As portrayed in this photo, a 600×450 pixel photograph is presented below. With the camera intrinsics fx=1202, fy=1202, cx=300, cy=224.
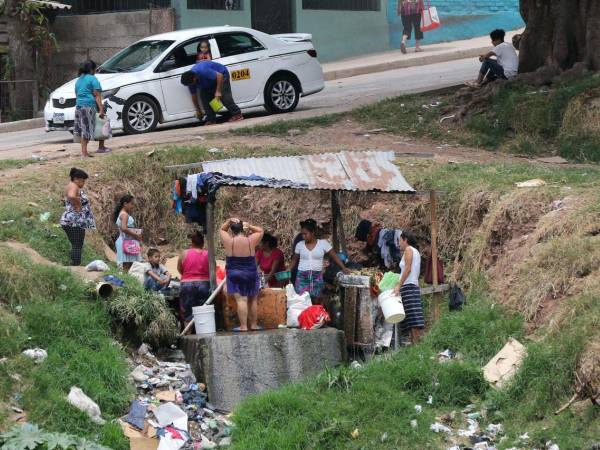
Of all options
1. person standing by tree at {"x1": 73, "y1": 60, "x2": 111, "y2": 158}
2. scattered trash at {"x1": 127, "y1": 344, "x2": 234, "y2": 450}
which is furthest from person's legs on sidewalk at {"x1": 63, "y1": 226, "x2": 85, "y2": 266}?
person standing by tree at {"x1": 73, "y1": 60, "x2": 111, "y2": 158}

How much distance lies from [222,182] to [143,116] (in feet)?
20.7

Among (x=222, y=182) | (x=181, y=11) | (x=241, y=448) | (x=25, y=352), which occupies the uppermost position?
(x=181, y=11)

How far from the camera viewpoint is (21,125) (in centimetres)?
2509

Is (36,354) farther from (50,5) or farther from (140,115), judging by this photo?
(50,5)

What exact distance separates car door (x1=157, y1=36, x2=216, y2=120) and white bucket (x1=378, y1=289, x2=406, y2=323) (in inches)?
288

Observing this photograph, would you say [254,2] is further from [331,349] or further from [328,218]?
[331,349]

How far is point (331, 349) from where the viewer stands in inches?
528

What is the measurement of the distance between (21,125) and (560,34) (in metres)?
11.5

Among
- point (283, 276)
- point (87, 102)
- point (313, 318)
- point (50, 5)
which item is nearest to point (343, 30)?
point (50, 5)

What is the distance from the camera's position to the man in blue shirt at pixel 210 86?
1919 cm

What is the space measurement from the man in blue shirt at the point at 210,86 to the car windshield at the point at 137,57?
0.82 meters

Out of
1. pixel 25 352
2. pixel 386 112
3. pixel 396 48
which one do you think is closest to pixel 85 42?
pixel 396 48

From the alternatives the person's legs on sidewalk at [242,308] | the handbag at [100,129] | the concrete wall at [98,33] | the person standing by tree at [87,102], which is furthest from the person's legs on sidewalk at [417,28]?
the person's legs on sidewalk at [242,308]

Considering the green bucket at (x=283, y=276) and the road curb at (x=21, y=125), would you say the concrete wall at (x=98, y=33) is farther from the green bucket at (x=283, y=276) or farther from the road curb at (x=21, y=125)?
the green bucket at (x=283, y=276)
